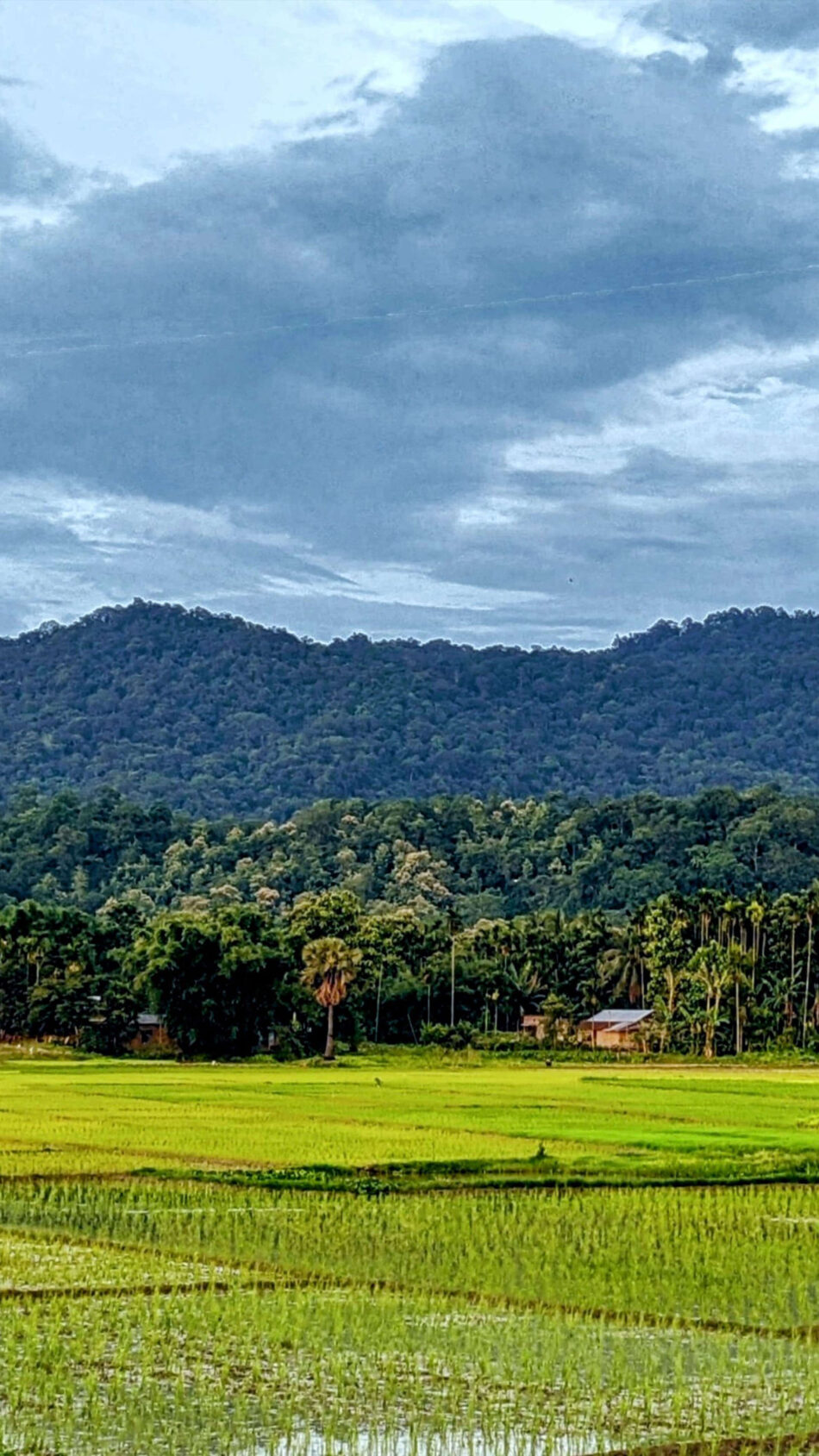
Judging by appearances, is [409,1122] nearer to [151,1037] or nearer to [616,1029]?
[151,1037]

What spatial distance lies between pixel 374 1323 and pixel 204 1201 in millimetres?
7475

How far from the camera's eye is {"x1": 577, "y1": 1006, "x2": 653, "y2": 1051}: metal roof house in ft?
247

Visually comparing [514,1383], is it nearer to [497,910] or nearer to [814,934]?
[814,934]

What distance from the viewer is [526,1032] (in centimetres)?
8112

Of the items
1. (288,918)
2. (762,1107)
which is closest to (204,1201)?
(762,1107)

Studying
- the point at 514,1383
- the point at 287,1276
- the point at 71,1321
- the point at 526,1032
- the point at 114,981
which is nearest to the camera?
the point at 514,1383

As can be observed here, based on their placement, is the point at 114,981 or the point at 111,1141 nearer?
the point at 111,1141

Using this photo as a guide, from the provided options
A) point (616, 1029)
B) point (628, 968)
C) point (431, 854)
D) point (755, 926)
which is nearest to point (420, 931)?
point (628, 968)

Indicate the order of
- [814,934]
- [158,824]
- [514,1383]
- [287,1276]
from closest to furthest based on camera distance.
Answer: [514,1383]
[287,1276]
[814,934]
[158,824]

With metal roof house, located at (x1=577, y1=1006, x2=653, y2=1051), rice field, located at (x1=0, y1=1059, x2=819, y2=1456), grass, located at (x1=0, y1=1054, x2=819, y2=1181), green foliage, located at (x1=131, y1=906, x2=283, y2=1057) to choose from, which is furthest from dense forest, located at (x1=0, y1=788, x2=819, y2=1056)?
rice field, located at (x1=0, y1=1059, x2=819, y2=1456)

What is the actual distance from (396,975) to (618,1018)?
938 cm

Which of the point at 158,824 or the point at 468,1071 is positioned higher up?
the point at 158,824

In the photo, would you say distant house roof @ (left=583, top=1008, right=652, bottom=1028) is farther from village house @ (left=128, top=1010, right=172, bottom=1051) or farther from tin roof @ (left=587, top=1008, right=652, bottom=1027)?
village house @ (left=128, top=1010, right=172, bottom=1051)

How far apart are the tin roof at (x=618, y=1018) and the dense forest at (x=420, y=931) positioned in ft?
3.59
